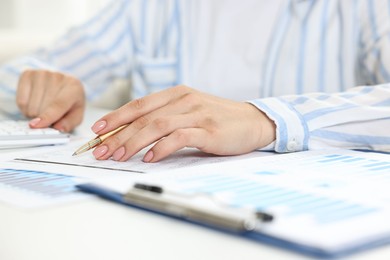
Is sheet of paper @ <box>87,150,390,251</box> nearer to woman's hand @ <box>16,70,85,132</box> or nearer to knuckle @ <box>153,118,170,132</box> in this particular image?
knuckle @ <box>153,118,170,132</box>

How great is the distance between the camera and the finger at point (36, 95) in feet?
3.60

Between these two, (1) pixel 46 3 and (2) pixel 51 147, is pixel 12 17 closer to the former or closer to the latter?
(1) pixel 46 3

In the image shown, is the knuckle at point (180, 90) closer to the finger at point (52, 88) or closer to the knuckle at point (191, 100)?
the knuckle at point (191, 100)

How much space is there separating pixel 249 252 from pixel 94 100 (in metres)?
1.12

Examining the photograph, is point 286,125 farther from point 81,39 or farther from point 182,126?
point 81,39

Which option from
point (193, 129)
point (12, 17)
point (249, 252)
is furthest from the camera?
point (12, 17)

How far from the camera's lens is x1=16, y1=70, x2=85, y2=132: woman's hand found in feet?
3.36

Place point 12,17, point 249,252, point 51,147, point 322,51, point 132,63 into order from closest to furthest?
1. point 249,252
2. point 51,147
3. point 322,51
4. point 132,63
5. point 12,17

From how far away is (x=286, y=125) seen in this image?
0.82 meters

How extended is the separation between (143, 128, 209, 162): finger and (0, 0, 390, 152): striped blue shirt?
0.33m

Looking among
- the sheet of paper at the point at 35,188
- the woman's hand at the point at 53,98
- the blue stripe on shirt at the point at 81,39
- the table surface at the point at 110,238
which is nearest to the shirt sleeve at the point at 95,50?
the blue stripe on shirt at the point at 81,39

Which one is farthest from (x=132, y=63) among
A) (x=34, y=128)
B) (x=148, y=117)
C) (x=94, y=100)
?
(x=148, y=117)

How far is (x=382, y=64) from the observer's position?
1149mm

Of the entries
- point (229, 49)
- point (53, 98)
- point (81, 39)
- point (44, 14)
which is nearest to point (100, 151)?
point (53, 98)
